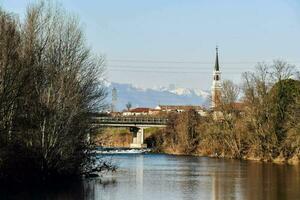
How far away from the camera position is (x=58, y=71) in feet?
152

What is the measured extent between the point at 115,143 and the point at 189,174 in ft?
254

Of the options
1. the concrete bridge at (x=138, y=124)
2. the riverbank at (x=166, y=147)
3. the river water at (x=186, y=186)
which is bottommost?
the river water at (x=186, y=186)

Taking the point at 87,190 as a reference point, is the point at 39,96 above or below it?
Result: above

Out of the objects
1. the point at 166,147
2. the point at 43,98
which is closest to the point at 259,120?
the point at 166,147

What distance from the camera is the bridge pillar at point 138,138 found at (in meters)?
126

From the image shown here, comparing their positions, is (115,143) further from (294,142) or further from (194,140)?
(294,142)

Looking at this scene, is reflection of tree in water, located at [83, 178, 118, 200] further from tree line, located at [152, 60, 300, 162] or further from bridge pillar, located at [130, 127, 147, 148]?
bridge pillar, located at [130, 127, 147, 148]

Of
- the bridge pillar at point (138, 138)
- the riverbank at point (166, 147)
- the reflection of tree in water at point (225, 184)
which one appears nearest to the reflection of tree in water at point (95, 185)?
the reflection of tree in water at point (225, 184)

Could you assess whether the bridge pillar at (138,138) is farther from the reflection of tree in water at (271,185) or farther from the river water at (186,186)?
the reflection of tree in water at (271,185)

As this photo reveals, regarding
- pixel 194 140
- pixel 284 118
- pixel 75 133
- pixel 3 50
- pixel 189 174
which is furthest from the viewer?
pixel 194 140

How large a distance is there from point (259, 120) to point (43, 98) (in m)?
46.1

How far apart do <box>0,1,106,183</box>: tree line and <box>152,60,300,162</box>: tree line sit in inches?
1437

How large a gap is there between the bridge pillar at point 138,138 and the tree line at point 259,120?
28.1m

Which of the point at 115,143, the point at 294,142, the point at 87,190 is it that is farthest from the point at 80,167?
the point at 115,143
